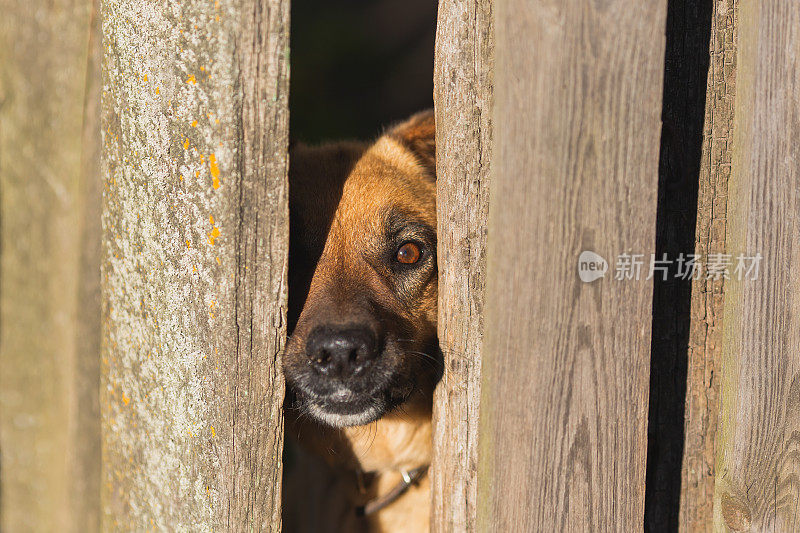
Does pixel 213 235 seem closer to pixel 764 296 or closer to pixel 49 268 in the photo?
pixel 764 296

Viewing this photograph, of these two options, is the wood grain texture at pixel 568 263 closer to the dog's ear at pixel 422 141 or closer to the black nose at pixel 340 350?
the black nose at pixel 340 350

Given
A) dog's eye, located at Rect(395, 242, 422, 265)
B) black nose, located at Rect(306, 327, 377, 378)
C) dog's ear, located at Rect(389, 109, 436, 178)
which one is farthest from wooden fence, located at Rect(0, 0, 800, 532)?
dog's ear, located at Rect(389, 109, 436, 178)

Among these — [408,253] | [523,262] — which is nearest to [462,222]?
[523,262]

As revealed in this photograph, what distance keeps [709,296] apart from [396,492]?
1.44 meters

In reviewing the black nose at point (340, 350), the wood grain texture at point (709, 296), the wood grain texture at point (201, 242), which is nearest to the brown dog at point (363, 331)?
the black nose at point (340, 350)

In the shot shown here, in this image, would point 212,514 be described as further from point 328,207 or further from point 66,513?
point 66,513

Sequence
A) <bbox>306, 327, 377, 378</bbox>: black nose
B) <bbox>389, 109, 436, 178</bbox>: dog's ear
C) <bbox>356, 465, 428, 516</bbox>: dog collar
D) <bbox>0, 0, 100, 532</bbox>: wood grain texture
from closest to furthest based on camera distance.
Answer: <bbox>306, 327, 377, 378</bbox>: black nose
<bbox>356, 465, 428, 516</bbox>: dog collar
<bbox>0, 0, 100, 532</bbox>: wood grain texture
<bbox>389, 109, 436, 178</bbox>: dog's ear

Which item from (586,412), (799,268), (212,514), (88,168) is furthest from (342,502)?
(799,268)

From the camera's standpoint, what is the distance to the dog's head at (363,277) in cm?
205

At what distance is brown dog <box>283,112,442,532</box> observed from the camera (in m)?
2.07

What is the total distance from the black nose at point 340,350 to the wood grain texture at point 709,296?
98 centimetres

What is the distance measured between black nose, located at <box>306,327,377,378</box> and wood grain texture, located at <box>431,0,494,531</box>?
1.03ft

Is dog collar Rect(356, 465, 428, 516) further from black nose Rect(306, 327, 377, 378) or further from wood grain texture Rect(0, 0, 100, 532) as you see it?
wood grain texture Rect(0, 0, 100, 532)

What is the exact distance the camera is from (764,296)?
1.78 meters
